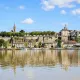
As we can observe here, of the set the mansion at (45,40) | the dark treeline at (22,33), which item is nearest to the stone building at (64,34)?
the mansion at (45,40)

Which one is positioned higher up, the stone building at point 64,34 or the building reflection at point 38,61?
the stone building at point 64,34

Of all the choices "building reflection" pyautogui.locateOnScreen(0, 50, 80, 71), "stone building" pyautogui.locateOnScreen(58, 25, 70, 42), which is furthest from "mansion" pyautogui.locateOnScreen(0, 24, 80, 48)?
"building reflection" pyautogui.locateOnScreen(0, 50, 80, 71)

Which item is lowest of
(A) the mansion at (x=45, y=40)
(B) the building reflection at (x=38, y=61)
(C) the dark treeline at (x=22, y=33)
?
(B) the building reflection at (x=38, y=61)

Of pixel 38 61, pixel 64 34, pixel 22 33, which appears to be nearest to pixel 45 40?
pixel 22 33

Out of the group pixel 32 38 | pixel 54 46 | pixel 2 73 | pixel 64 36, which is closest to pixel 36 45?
pixel 54 46

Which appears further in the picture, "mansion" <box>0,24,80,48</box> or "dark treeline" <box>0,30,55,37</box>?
"dark treeline" <box>0,30,55,37</box>

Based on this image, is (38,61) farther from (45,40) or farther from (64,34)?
(64,34)

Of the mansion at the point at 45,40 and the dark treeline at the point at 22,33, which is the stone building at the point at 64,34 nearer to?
the mansion at the point at 45,40

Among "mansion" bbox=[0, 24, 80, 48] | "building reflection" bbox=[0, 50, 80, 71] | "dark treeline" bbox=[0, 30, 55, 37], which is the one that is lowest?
"building reflection" bbox=[0, 50, 80, 71]

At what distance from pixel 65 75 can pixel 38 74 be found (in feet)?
3.85

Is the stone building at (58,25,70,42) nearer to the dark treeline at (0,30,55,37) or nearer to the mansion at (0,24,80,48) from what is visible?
the mansion at (0,24,80,48)

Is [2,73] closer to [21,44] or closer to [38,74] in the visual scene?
[38,74]

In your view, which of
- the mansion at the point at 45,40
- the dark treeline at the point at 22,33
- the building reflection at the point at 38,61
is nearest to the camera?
the building reflection at the point at 38,61

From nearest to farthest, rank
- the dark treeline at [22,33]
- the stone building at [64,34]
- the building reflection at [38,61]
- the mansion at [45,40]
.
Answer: the building reflection at [38,61]
the mansion at [45,40]
the dark treeline at [22,33]
the stone building at [64,34]
